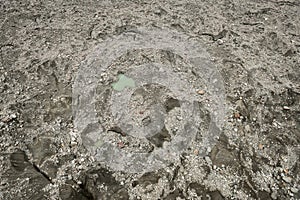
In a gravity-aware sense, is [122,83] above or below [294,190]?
above

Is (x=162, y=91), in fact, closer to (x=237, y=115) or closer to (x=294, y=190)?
(x=237, y=115)

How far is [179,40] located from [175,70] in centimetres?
25

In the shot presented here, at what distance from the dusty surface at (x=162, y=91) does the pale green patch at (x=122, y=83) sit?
127mm

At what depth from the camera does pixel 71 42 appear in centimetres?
198

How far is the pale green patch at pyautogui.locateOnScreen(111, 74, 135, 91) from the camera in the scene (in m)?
1.77

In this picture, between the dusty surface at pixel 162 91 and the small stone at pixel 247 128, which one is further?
the small stone at pixel 247 128

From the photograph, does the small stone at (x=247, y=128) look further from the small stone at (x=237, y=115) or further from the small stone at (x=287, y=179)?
the small stone at (x=287, y=179)

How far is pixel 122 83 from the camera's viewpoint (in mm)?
1794

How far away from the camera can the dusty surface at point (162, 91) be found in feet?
4.68

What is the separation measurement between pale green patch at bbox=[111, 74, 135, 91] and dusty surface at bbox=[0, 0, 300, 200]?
127 millimetres

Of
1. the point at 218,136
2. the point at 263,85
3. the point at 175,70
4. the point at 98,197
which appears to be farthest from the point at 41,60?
the point at 263,85

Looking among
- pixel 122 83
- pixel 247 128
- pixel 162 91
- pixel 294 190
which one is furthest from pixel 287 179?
pixel 122 83

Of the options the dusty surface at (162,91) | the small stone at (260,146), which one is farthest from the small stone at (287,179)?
the small stone at (260,146)

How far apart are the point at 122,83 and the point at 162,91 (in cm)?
22
